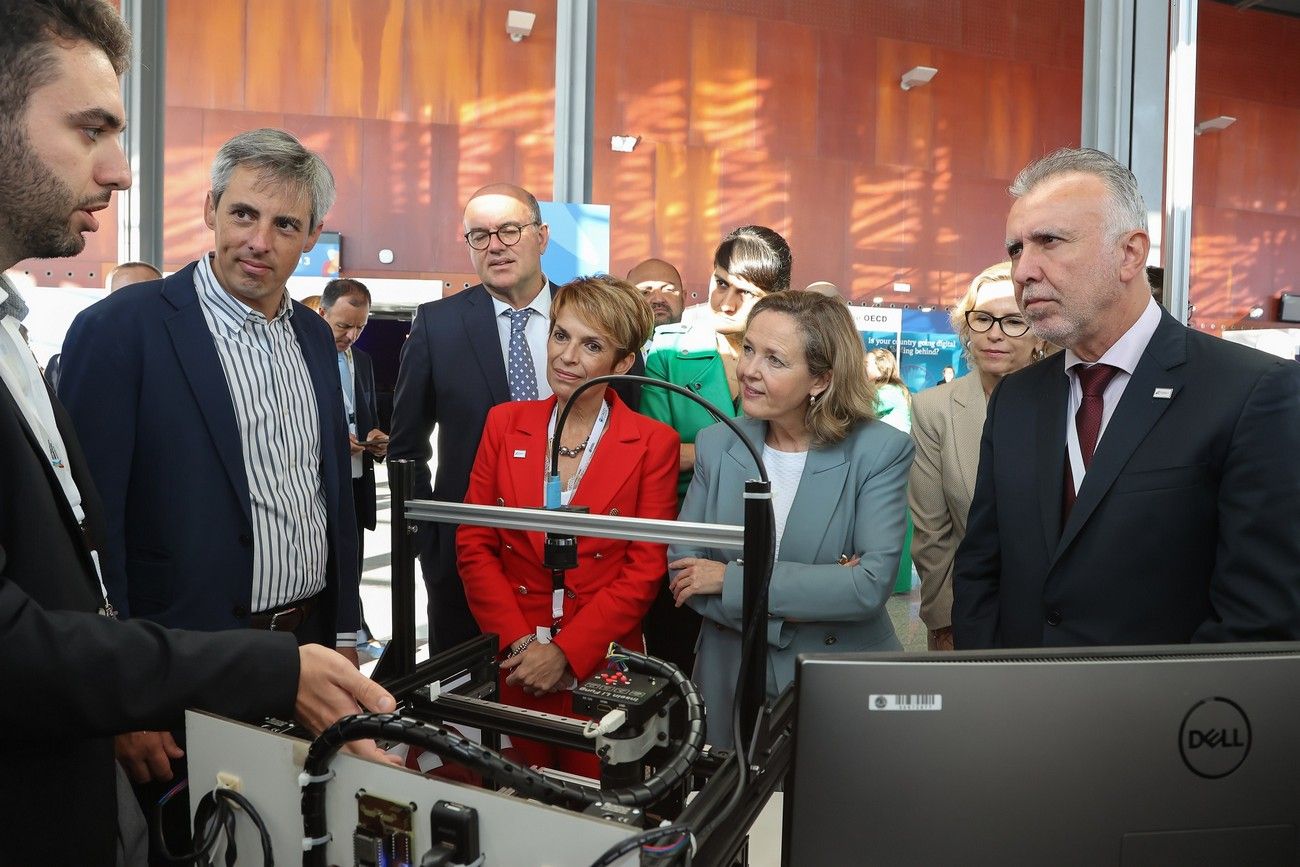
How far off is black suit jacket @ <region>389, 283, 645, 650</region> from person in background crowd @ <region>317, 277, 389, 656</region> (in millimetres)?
1261

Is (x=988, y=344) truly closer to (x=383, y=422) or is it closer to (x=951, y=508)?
(x=951, y=508)

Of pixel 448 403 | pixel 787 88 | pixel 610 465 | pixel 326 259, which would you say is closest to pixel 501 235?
pixel 448 403

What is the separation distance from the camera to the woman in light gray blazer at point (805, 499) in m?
1.70

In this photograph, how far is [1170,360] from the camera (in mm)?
1335

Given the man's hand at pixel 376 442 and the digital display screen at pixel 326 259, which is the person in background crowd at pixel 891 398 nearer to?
the man's hand at pixel 376 442

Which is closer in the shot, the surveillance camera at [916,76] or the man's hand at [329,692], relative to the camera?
the man's hand at [329,692]

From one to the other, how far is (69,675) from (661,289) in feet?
9.19

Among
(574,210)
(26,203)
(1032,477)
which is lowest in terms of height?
(1032,477)

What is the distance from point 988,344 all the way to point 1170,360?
80cm

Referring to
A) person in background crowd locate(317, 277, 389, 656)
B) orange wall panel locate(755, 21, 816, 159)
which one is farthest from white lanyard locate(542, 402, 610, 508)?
orange wall panel locate(755, 21, 816, 159)

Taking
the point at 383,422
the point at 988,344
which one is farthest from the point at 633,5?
the point at 988,344

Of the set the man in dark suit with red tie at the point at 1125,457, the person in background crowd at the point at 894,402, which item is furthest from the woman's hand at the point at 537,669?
the person in background crowd at the point at 894,402

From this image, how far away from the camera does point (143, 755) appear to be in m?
1.32

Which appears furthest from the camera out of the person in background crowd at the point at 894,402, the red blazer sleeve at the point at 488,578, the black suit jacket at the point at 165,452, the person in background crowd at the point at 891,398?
the person in background crowd at the point at 891,398
